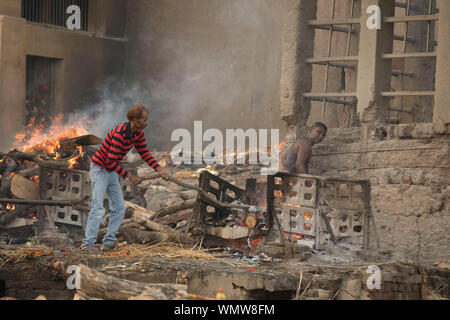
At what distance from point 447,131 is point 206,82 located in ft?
27.2

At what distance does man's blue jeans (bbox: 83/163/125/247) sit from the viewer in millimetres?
7977

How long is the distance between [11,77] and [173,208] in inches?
246

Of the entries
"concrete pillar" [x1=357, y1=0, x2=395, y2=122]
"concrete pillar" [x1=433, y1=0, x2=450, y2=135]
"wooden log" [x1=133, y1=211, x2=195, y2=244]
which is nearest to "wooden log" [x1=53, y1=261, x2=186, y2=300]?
"wooden log" [x1=133, y1=211, x2=195, y2=244]

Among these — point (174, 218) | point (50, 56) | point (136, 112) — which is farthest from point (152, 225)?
point (50, 56)

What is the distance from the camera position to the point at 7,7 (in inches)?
568

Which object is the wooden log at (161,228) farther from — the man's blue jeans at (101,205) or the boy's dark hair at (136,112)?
the boy's dark hair at (136,112)

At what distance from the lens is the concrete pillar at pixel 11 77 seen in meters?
13.9

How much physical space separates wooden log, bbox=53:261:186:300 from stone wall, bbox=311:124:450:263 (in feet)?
13.4

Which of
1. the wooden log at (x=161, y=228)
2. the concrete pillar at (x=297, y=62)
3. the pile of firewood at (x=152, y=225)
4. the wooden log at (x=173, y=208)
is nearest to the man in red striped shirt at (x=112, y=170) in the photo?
the pile of firewood at (x=152, y=225)

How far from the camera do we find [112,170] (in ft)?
26.0

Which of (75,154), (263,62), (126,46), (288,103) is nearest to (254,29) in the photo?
(263,62)

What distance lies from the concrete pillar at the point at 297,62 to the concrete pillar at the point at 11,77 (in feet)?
21.2

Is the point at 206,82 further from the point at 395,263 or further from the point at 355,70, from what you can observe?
the point at 395,263

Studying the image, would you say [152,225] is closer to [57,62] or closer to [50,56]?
[50,56]
